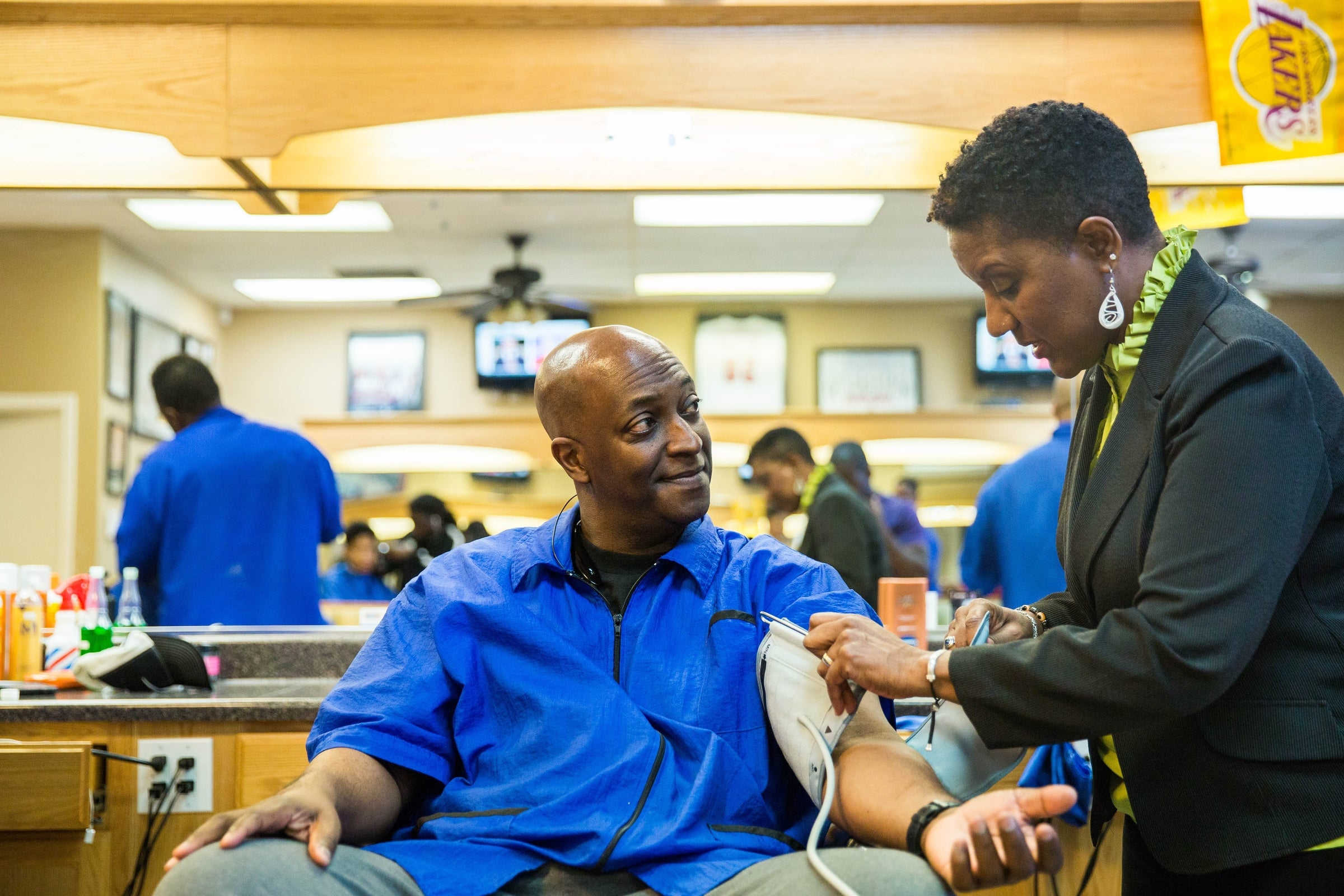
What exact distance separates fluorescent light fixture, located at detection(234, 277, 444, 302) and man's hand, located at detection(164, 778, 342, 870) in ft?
25.0

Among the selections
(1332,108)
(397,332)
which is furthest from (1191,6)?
(397,332)

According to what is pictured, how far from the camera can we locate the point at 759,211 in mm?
7297

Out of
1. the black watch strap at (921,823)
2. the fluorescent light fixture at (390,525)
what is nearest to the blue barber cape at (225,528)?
the black watch strap at (921,823)

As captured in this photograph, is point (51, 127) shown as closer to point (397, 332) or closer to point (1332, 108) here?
point (1332, 108)

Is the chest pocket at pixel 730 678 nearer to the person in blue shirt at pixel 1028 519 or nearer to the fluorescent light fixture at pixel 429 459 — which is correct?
the person in blue shirt at pixel 1028 519

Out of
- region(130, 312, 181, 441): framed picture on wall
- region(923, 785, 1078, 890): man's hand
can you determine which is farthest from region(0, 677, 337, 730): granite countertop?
region(130, 312, 181, 441): framed picture on wall

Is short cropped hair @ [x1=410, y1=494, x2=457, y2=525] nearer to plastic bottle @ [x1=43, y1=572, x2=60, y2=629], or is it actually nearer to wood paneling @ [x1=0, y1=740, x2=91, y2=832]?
plastic bottle @ [x1=43, y1=572, x2=60, y2=629]

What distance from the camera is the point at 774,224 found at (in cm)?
754

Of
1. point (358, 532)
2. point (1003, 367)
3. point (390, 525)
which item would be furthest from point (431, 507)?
point (1003, 367)

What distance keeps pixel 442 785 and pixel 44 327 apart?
18.2 ft

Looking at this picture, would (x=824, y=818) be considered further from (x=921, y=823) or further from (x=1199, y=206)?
(x=1199, y=206)

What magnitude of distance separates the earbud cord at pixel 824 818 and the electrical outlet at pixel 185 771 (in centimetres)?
134

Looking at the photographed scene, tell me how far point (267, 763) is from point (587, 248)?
20.1ft

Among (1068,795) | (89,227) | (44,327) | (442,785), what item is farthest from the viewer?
(89,227)
